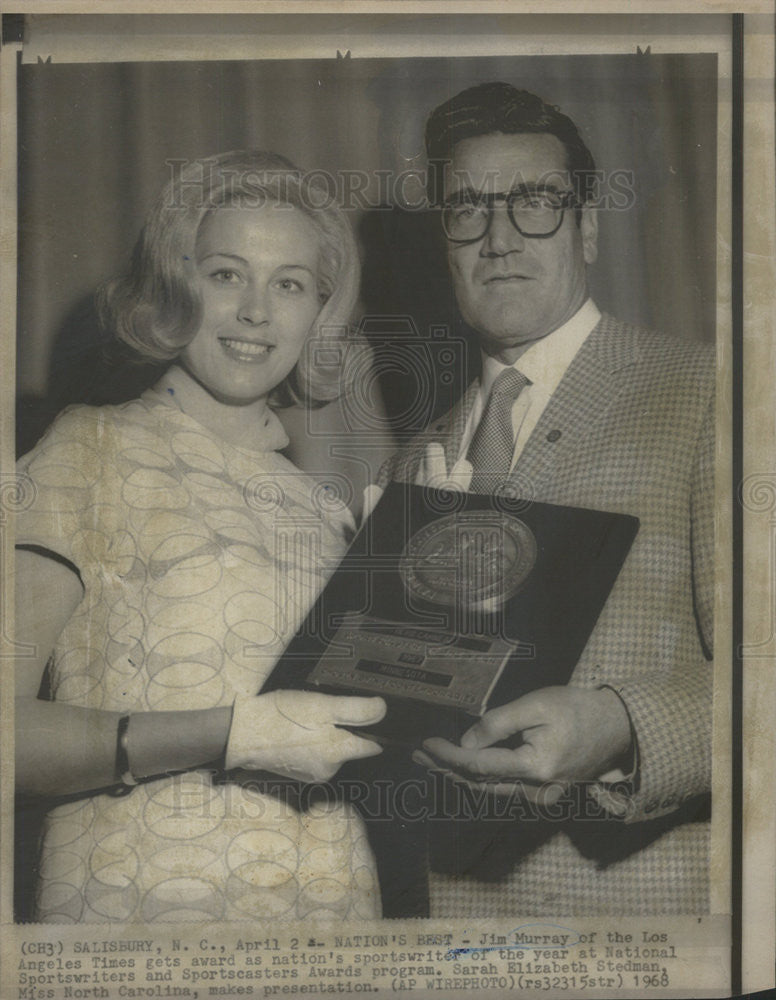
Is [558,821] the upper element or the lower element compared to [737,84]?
lower

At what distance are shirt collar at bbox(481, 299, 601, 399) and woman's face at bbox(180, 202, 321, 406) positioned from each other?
0.66 meters

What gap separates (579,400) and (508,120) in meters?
1.04

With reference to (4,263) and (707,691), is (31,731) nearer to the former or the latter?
(4,263)

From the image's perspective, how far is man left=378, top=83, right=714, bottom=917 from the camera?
4.00 metres

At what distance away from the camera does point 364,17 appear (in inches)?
164

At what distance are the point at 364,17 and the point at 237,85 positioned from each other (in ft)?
1.69

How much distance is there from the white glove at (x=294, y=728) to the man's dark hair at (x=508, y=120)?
197 cm

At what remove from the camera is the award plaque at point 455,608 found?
13.1 feet

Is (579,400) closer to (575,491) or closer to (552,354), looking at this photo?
(552,354)

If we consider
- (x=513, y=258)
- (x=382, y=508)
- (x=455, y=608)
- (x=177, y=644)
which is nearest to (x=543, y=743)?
(x=455, y=608)

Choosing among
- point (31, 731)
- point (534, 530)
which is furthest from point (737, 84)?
point (31, 731)

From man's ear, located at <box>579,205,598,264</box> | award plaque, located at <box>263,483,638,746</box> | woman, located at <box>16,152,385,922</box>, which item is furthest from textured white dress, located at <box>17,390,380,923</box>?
man's ear, located at <box>579,205,598,264</box>

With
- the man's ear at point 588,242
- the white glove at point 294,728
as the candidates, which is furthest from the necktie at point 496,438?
the white glove at point 294,728

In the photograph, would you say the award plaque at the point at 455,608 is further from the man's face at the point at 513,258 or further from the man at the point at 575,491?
the man's face at the point at 513,258
